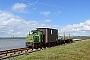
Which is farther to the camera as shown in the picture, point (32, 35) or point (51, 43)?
point (51, 43)

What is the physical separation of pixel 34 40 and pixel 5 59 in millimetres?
13350

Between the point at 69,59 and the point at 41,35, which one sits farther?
the point at 41,35

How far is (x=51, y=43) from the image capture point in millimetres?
39594

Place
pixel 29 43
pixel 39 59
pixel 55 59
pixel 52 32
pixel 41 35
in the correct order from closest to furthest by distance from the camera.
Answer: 1. pixel 39 59
2. pixel 55 59
3. pixel 29 43
4. pixel 41 35
5. pixel 52 32

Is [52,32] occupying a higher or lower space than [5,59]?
higher

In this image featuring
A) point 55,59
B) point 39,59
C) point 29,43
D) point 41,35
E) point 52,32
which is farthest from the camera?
point 52,32

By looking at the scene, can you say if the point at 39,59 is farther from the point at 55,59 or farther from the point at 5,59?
the point at 5,59

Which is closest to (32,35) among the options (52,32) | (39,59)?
(52,32)

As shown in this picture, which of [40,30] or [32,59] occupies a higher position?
[40,30]

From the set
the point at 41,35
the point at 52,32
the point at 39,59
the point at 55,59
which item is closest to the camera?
the point at 39,59

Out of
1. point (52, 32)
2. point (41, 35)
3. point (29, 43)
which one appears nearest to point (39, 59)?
point (29, 43)

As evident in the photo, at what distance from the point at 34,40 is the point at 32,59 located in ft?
49.9

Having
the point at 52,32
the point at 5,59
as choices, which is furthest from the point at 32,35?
the point at 5,59

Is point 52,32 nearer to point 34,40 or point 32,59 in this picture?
point 34,40
